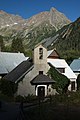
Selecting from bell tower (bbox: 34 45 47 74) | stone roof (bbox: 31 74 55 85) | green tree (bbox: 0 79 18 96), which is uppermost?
bell tower (bbox: 34 45 47 74)

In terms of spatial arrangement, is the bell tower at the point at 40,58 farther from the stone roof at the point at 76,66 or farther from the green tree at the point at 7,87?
the stone roof at the point at 76,66

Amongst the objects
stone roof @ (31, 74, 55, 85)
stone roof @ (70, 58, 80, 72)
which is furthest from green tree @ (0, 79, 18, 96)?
stone roof @ (70, 58, 80, 72)

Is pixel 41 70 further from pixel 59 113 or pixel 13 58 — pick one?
pixel 59 113

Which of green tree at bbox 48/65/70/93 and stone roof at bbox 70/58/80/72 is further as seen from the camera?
stone roof at bbox 70/58/80/72

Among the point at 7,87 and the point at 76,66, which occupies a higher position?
the point at 76,66

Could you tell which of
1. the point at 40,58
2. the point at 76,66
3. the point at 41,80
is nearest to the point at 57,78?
the point at 41,80

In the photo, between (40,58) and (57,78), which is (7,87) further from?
(57,78)

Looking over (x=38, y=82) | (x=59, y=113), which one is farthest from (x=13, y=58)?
(x=59, y=113)

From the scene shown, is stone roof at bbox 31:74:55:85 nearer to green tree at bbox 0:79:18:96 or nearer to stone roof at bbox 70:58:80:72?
green tree at bbox 0:79:18:96

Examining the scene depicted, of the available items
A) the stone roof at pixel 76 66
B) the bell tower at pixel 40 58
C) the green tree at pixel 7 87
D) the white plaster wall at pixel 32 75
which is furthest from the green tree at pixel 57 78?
the stone roof at pixel 76 66

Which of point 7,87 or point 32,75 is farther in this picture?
point 7,87

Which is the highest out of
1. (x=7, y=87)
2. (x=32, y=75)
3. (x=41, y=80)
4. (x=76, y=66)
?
(x=76, y=66)

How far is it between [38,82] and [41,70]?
2464 millimetres

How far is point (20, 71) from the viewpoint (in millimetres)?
40344
